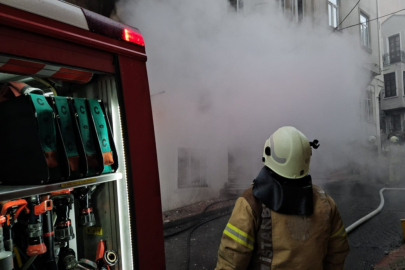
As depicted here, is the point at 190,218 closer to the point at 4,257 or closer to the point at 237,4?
the point at 237,4

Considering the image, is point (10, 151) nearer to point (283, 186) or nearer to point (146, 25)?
point (283, 186)

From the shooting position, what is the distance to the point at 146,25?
5098mm

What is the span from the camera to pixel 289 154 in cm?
158

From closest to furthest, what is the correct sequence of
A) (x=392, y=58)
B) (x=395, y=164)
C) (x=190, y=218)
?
(x=190, y=218)
(x=395, y=164)
(x=392, y=58)

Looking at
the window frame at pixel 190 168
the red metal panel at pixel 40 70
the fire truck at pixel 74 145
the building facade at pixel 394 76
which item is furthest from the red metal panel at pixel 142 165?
the building facade at pixel 394 76

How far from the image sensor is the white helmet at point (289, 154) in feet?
5.18

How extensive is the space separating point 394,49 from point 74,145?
104 ft

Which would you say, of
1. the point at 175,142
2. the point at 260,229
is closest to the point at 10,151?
the point at 260,229

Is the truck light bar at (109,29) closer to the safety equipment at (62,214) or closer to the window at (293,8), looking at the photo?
the safety equipment at (62,214)

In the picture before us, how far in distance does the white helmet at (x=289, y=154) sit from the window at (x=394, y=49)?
29921 mm

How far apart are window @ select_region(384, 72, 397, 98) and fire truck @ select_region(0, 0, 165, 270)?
29831 mm

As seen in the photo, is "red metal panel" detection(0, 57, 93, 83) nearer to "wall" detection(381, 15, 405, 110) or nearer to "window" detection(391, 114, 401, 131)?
"wall" detection(381, 15, 405, 110)

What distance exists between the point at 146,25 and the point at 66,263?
172 inches

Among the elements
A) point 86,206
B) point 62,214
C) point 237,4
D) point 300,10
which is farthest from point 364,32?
point 62,214
